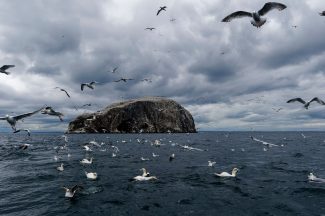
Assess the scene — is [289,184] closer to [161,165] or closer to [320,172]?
[320,172]

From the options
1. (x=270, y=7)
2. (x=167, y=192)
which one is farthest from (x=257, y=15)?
(x=167, y=192)

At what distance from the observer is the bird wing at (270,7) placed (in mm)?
16616

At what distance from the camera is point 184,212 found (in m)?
18.2

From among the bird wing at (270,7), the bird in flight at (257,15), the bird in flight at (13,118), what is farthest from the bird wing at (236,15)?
the bird in flight at (13,118)

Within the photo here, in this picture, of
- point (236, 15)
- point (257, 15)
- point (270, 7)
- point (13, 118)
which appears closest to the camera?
point (270, 7)

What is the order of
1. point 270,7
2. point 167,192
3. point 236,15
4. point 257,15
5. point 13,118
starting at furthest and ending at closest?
point 167,192, point 13,118, point 236,15, point 257,15, point 270,7

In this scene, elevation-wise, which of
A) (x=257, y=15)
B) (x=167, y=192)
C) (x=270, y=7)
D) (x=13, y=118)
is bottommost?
(x=167, y=192)

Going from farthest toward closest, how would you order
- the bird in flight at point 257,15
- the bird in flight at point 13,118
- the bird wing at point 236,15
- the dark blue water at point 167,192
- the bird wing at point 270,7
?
the bird in flight at point 13,118 < the dark blue water at point 167,192 < the bird wing at point 236,15 < the bird in flight at point 257,15 < the bird wing at point 270,7

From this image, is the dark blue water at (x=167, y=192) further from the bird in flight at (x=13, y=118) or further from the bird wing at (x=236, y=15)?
the bird wing at (x=236, y=15)

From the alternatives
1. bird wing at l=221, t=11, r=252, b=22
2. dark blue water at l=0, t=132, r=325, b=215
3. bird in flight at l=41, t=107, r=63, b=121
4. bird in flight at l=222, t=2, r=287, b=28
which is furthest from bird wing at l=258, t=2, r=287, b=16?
bird in flight at l=41, t=107, r=63, b=121

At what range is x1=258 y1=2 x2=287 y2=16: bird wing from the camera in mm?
16616

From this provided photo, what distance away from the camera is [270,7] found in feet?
56.6

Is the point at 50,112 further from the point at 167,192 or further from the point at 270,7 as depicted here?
the point at 270,7

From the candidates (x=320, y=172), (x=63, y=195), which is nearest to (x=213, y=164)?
(x=320, y=172)
